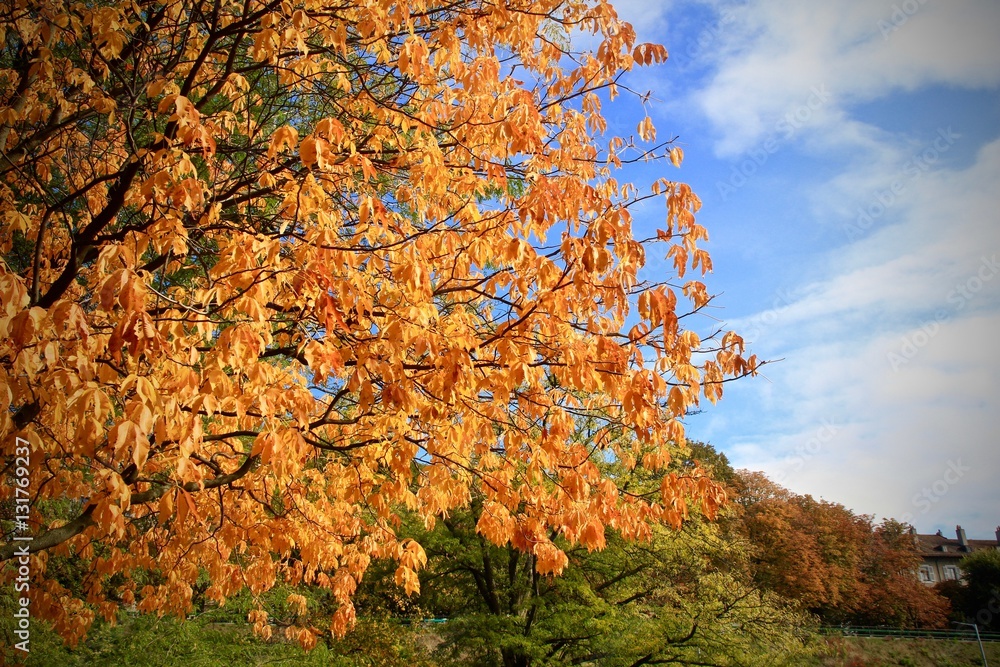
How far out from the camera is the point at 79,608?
23.7ft

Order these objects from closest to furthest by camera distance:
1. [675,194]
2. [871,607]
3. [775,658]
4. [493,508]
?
[675,194]
[493,508]
[775,658]
[871,607]

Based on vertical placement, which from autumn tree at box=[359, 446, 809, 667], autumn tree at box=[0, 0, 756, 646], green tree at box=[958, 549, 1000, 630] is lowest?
green tree at box=[958, 549, 1000, 630]

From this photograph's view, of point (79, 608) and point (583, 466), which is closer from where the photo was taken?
point (583, 466)

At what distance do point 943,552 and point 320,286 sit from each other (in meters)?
72.4

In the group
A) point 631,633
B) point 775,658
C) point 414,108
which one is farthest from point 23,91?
point 775,658

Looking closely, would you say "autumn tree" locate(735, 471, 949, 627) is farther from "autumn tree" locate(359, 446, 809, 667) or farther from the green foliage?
the green foliage

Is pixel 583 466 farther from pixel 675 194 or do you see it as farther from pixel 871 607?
pixel 871 607

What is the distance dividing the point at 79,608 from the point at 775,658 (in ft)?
34.8

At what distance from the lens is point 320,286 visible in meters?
3.25

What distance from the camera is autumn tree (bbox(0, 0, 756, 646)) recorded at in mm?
3357

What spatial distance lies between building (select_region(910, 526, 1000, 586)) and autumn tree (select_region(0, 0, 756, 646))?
56.6 meters

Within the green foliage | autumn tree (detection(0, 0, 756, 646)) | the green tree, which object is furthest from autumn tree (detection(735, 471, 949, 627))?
autumn tree (detection(0, 0, 756, 646))

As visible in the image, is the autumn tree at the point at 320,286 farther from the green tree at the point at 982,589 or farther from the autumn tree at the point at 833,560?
the green tree at the point at 982,589

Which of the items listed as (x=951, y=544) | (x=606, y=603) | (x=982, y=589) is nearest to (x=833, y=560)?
(x=982, y=589)
